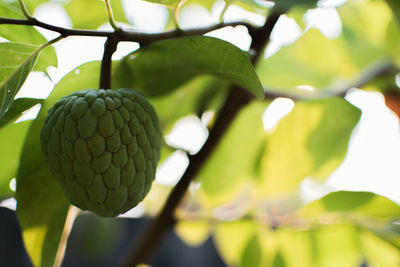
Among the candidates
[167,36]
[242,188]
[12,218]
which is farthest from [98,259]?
[167,36]

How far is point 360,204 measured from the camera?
1.04 meters

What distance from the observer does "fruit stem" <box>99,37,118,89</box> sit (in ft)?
1.93

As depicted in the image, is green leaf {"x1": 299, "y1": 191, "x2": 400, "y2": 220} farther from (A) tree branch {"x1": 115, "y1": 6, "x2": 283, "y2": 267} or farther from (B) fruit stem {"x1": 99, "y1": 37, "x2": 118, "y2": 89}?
(B) fruit stem {"x1": 99, "y1": 37, "x2": 118, "y2": 89}

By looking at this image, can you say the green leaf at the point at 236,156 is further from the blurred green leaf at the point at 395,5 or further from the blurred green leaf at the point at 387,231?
the blurred green leaf at the point at 395,5

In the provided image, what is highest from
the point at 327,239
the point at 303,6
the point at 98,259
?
the point at 303,6

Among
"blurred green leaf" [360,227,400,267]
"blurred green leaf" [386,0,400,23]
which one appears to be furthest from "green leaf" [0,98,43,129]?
"blurred green leaf" [360,227,400,267]

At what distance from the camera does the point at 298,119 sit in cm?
110

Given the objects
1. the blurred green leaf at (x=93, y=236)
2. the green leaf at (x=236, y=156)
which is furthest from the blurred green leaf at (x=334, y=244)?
the blurred green leaf at (x=93, y=236)

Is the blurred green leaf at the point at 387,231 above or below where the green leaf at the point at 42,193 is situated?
below

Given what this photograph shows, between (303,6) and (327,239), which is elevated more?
(303,6)

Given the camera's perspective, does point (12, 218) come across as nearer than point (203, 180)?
No

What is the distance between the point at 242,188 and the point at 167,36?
700mm

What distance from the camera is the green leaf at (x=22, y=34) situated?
0.62 metres

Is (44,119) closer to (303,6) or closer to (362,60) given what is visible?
(303,6)
